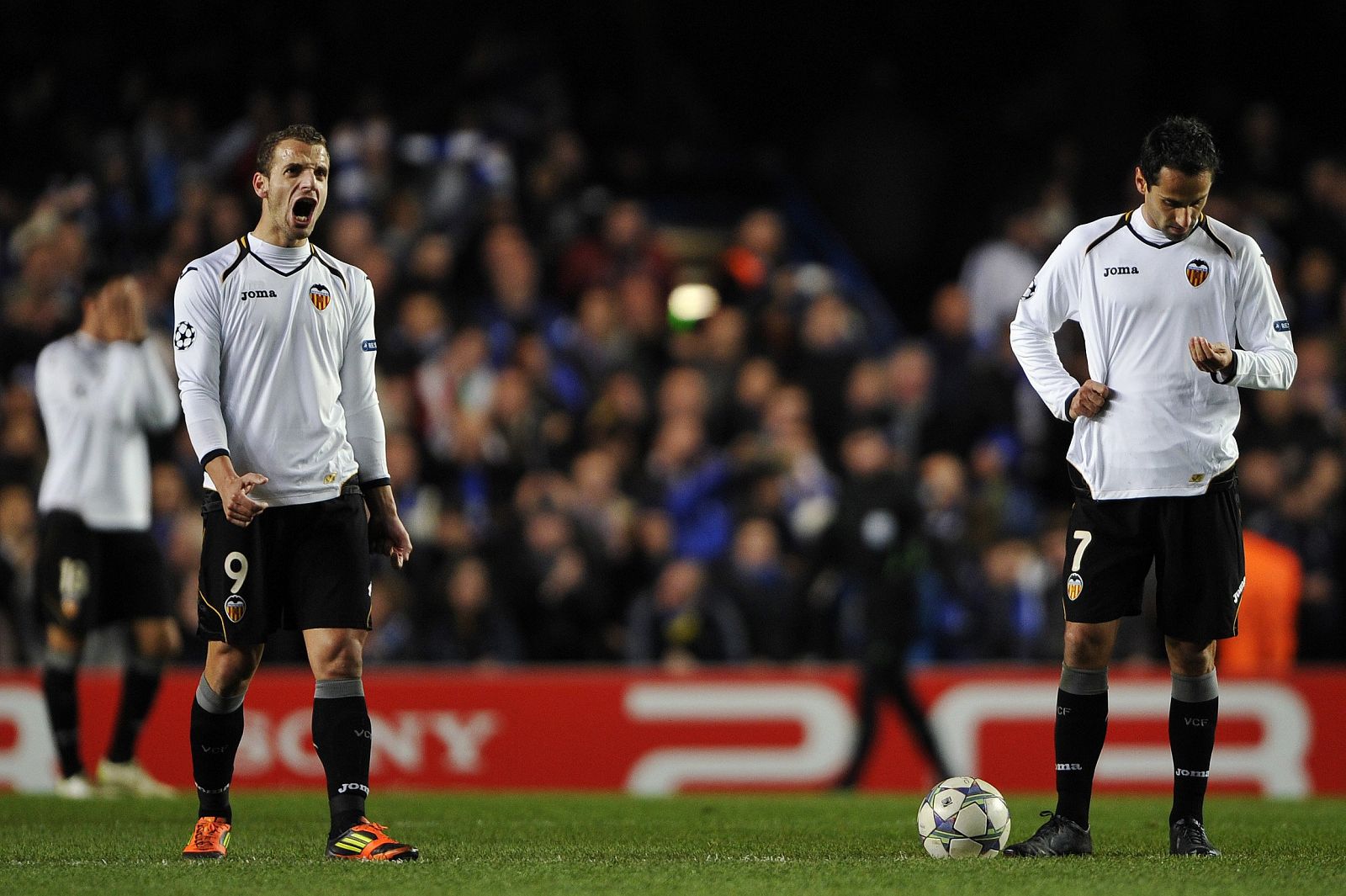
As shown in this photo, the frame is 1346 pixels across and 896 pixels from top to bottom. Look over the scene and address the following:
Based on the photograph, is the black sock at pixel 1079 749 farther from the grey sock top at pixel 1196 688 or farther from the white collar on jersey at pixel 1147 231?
the white collar on jersey at pixel 1147 231

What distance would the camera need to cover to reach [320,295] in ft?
20.1

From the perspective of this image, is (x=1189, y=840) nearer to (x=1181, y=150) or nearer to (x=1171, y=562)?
(x=1171, y=562)

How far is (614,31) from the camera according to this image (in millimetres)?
17703

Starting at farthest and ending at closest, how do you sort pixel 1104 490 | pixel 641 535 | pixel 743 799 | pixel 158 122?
pixel 158 122 < pixel 641 535 < pixel 743 799 < pixel 1104 490

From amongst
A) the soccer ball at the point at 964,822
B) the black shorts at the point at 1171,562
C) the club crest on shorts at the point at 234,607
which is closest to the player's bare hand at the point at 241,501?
the club crest on shorts at the point at 234,607

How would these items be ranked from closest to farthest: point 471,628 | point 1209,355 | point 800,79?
point 1209,355 → point 471,628 → point 800,79

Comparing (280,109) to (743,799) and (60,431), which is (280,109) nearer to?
(60,431)

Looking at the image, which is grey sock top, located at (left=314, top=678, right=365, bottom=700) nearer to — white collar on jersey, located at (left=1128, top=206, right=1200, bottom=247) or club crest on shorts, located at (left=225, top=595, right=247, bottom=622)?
club crest on shorts, located at (left=225, top=595, right=247, bottom=622)

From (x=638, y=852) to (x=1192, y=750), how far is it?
1.94 m

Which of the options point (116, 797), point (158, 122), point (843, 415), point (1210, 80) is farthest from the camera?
point (1210, 80)

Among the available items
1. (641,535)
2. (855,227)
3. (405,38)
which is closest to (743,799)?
(641,535)

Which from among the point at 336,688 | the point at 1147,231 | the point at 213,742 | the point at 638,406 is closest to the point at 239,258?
the point at 336,688

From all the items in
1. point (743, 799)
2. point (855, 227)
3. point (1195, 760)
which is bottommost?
point (743, 799)

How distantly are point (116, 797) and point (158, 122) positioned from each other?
7574 millimetres
